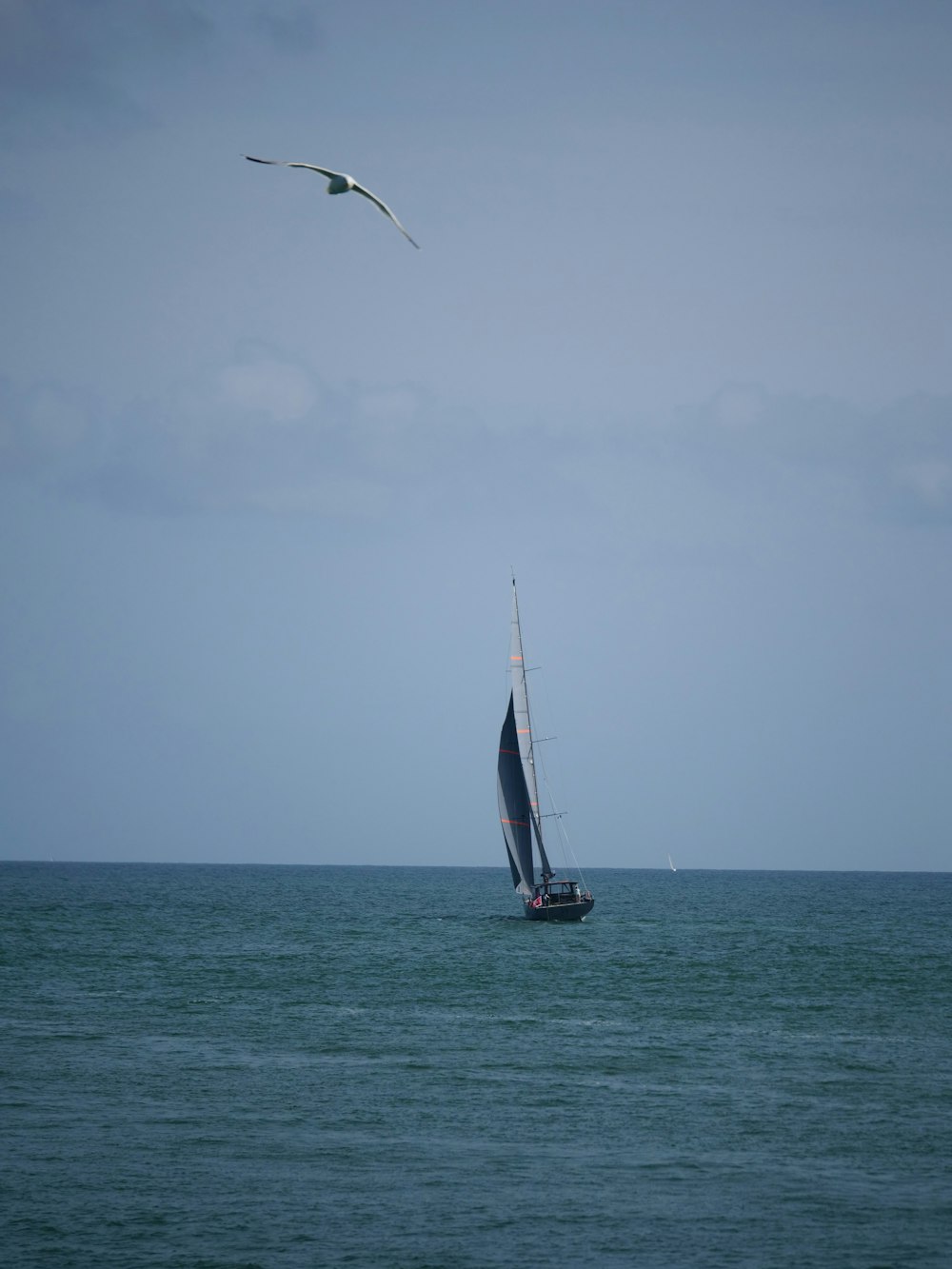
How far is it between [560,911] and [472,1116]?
6377 centimetres

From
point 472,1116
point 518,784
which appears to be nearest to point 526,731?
point 518,784

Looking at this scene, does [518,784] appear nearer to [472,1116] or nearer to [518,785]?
[518,785]

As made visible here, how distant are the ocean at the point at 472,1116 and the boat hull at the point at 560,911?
22496mm

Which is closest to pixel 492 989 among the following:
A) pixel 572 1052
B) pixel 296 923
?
pixel 572 1052

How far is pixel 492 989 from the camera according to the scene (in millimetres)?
63750

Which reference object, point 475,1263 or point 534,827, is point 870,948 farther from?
point 475,1263

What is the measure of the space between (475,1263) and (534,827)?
68497mm

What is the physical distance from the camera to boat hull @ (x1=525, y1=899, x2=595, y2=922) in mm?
98438

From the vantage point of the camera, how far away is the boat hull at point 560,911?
9844cm

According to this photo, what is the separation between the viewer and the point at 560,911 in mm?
99188

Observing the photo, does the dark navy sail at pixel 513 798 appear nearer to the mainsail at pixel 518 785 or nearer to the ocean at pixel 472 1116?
the mainsail at pixel 518 785

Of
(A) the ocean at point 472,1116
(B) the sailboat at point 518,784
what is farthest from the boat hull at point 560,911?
(A) the ocean at point 472,1116

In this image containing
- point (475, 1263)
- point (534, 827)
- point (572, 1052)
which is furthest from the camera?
point (534, 827)

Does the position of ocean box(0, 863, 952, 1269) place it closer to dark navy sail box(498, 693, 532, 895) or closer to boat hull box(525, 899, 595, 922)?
dark navy sail box(498, 693, 532, 895)
